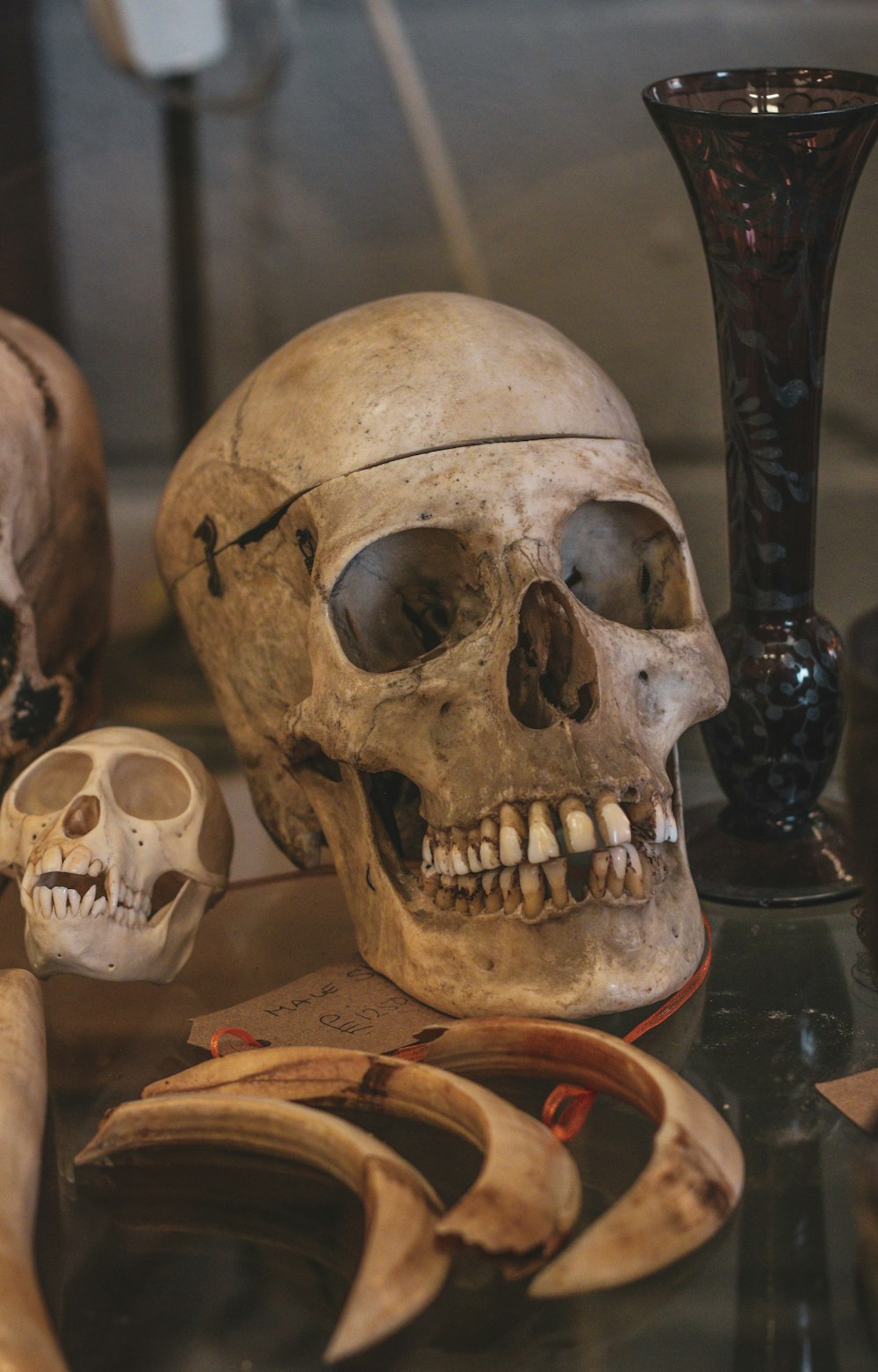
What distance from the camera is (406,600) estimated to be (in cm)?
111

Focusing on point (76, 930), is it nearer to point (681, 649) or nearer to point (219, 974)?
point (219, 974)

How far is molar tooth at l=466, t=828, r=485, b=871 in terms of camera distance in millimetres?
990

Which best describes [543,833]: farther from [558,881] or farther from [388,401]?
[388,401]

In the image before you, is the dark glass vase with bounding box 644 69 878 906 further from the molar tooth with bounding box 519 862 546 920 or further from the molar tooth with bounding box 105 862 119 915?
the molar tooth with bounding box 105 862 119 915

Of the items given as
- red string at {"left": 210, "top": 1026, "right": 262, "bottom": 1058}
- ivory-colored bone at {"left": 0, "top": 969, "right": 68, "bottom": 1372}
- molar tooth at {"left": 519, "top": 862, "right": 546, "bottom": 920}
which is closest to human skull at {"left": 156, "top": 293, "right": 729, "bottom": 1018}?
molar tooth at {"left": 519, "top": 862, "right": 546, "bottom": 920}

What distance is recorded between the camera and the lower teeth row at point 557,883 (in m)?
0.99

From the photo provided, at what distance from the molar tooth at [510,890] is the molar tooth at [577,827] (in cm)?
6

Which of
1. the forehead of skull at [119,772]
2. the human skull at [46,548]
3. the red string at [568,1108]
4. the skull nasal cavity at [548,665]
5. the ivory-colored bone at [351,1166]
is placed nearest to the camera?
the ivory-colored bone at [351,1166]

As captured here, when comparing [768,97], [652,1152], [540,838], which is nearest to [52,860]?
[540,838]

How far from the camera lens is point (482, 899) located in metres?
1.03

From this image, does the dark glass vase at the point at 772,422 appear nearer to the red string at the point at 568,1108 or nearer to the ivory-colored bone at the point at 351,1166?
the red string at the point at 568,1108

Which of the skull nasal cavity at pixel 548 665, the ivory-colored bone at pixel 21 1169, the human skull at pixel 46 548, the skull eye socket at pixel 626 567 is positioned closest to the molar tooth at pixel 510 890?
the skull nasal cavity at pixel 548 665

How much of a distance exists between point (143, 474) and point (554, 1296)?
1.53m

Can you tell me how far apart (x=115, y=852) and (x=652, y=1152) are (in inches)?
17.8
